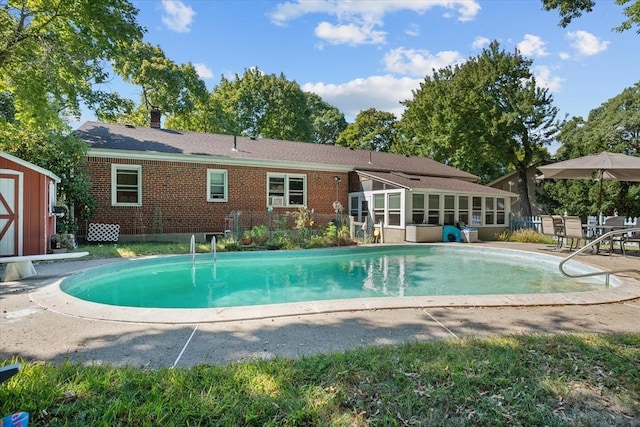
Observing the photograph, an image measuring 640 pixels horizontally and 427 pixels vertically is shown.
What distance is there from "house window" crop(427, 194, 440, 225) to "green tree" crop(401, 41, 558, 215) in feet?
36.3

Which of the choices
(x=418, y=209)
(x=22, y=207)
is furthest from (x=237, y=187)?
(x=418, y=209)

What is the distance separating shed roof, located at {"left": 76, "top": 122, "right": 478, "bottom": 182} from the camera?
1362cm

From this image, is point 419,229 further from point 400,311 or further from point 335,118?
point 335,118

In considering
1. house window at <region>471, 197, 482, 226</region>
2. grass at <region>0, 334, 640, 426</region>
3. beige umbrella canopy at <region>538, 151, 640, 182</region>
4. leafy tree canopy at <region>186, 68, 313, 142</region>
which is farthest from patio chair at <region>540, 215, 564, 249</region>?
leafy tree canopy at <region>186, 68, 313, 142</region>

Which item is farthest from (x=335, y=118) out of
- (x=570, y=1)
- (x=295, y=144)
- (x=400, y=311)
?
(x=400, y=311)

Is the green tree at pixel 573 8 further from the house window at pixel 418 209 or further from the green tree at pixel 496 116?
the green tree at pixel 496 116

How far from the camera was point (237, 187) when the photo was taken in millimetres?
15062

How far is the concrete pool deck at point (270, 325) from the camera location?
335cm

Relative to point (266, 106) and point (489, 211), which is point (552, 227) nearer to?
point (489, 211)

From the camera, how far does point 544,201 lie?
23.3 meters

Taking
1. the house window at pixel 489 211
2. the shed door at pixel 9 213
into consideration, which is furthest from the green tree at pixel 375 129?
the shed door at pixel 9 213

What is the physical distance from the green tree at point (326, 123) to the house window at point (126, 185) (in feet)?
101

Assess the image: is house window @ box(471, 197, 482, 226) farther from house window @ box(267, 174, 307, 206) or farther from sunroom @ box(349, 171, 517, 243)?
house window @ box(267, 174, 307, 206)

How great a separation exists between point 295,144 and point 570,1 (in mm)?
13559
